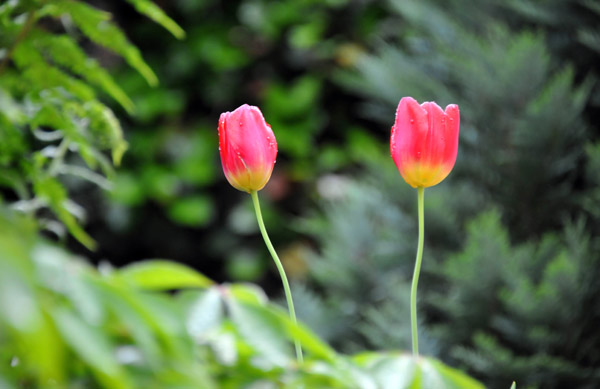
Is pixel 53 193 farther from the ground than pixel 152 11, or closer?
closer

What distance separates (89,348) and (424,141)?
0.30m

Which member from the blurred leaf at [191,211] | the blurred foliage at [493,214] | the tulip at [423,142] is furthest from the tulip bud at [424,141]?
the blurred leaf at [191,211]

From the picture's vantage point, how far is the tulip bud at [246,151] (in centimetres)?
48

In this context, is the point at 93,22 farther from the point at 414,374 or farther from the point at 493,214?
the point at 493,214

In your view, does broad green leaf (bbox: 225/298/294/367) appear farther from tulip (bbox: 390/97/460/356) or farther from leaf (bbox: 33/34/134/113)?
leaf (bbox: 33/34/134/113)

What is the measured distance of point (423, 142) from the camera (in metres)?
0.49

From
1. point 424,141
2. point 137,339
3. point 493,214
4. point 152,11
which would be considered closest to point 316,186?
point 493,214

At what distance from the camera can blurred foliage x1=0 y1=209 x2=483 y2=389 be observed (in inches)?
10.1

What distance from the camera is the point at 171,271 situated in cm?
48

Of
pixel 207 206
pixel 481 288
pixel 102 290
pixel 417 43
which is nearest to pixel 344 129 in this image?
pixel 207 206

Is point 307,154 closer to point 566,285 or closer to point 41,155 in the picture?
point 566,285

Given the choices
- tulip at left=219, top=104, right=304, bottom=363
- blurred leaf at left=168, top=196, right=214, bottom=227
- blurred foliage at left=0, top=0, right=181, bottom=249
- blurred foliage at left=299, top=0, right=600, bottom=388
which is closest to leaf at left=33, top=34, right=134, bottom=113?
blurred foliage at left=0, top=0, right=181, bottom=249

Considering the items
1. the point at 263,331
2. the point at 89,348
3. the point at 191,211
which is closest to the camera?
the point at 89,348

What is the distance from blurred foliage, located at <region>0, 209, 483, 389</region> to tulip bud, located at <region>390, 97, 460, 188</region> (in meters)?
0.14
